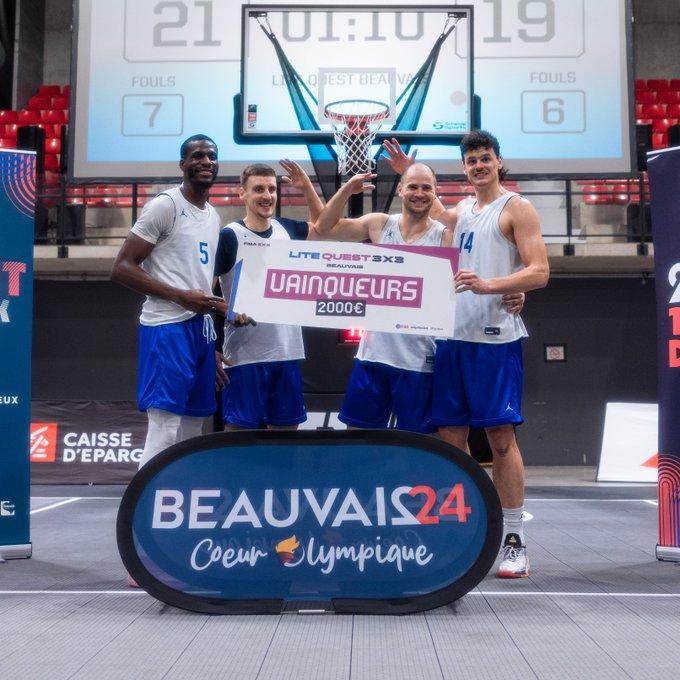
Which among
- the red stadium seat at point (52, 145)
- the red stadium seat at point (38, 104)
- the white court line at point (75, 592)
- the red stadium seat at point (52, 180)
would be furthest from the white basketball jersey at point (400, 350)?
the red stadium seat at point (38, 104)

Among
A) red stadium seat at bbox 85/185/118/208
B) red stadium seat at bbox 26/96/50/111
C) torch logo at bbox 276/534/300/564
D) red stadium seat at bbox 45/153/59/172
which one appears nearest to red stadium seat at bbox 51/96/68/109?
red stadium seat at bbox 26/96/50/111

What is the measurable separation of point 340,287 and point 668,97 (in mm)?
11034

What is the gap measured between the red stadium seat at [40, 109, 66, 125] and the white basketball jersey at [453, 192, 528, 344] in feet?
32.3

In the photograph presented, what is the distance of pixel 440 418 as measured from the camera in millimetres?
3174

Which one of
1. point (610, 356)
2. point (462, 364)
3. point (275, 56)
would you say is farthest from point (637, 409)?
point (462, 364)

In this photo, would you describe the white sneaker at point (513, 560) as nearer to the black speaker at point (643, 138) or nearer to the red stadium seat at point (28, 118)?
the black speaker at point (643, 138)

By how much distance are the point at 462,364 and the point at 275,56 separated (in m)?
4.79

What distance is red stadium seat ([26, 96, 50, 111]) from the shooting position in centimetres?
1216

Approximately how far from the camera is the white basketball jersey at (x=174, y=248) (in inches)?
120

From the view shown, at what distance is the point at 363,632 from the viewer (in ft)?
7.67

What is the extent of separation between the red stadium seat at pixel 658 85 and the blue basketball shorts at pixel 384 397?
10815 mm

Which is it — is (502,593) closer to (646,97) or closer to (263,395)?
(263,395)

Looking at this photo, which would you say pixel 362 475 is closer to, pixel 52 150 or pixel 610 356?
pixel 610 356

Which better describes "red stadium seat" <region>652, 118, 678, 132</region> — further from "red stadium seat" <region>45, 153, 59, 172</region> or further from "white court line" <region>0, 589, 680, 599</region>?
"white court line" <region>0, 589, 680, 599</region>
